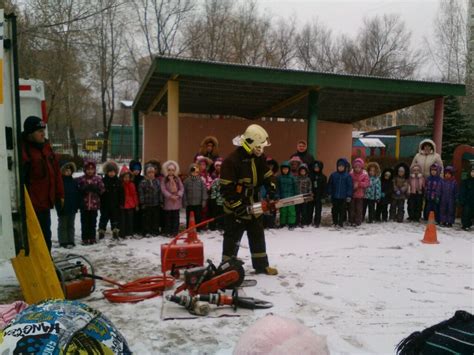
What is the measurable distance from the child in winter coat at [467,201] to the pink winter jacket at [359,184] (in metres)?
2.17

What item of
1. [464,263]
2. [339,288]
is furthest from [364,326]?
[464,263]

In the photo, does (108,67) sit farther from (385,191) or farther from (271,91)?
(385,191)

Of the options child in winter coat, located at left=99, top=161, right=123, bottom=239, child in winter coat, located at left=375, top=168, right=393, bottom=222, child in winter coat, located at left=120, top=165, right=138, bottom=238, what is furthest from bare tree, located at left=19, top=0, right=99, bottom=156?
child in winter coat, located at left=375, top=168, right=393, bottom=222

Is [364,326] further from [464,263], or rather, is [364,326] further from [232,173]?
[464,263]

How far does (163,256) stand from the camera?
5.48 m

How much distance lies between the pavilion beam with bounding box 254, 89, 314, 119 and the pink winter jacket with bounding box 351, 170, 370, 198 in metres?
3.15

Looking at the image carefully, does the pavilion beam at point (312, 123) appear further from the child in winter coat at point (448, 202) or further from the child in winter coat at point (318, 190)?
the child in winter coat at point (448, 202)

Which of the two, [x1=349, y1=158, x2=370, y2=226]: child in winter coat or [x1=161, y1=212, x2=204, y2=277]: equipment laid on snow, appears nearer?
[x1=161, y1=212, x2=204, y2=277]: equipment laid on snow

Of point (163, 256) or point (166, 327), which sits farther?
point (163, 256)

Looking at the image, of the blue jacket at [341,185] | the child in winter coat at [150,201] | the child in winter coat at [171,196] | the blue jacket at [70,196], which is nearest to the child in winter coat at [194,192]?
the child in winter coat at [171,196]

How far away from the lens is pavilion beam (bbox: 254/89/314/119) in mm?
12113

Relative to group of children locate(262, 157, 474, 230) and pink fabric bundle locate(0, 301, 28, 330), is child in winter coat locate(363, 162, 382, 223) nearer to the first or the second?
group of children locate(262, 157, 474, 230)

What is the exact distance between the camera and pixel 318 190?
9.51 metres

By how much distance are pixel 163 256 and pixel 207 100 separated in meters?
9.43
